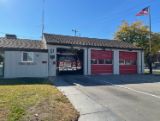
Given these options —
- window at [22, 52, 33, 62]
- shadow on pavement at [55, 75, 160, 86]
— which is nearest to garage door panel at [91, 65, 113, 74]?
shadow on pavement at [55, 75, 160, 86]

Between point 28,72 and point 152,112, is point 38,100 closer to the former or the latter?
point 152,112

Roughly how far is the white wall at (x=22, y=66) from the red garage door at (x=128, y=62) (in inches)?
419

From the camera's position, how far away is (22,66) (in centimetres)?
1930

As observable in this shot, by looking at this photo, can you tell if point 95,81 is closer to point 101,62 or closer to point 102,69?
A: point 102,69

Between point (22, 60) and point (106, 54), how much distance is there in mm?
10664

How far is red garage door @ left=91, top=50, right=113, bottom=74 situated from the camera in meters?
24.2

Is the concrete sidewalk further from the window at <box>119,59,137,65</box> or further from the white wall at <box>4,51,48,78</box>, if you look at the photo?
the window at <box>119,59,137,65</box>

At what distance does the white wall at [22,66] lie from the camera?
18684mm

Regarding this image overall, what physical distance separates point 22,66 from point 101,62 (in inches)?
394

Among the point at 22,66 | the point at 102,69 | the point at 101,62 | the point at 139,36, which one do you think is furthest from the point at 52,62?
the point at 139,36

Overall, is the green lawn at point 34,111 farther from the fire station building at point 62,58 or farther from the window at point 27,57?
the window at point 27,57

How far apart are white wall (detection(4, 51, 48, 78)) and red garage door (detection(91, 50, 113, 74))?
632 centimetres

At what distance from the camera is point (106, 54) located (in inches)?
987

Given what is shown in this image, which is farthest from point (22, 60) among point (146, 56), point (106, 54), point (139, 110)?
point (146, 56)
